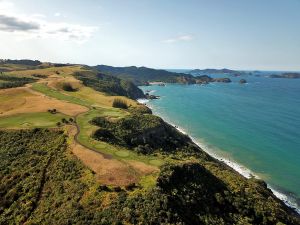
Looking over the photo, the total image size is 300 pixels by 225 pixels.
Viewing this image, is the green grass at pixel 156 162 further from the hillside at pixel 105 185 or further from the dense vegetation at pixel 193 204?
the dense vegetation at pixel 193 204

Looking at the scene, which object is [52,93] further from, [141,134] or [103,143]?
[103,143]

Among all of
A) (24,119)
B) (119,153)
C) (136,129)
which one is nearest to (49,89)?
(24,119)

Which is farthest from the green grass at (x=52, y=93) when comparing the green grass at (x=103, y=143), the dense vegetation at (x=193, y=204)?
the dense vegetation at (x=193, y=204)

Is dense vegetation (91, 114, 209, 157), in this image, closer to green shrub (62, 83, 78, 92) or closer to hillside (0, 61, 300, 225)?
→ hillside (0, 61, 300, 225)

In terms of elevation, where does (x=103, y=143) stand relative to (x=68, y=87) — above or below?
below

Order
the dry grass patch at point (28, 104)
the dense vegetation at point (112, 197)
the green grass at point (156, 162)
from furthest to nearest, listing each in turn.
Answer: the dry grass patch at point (28, 104), the green grass at point (156, 162), the dense vegetation at point (112, 197)

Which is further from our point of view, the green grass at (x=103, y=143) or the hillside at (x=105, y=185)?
the green grass at (x=103, y=143)

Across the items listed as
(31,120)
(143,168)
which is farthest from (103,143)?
(31,120)

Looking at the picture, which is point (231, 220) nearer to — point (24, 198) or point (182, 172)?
point (182, 172)
